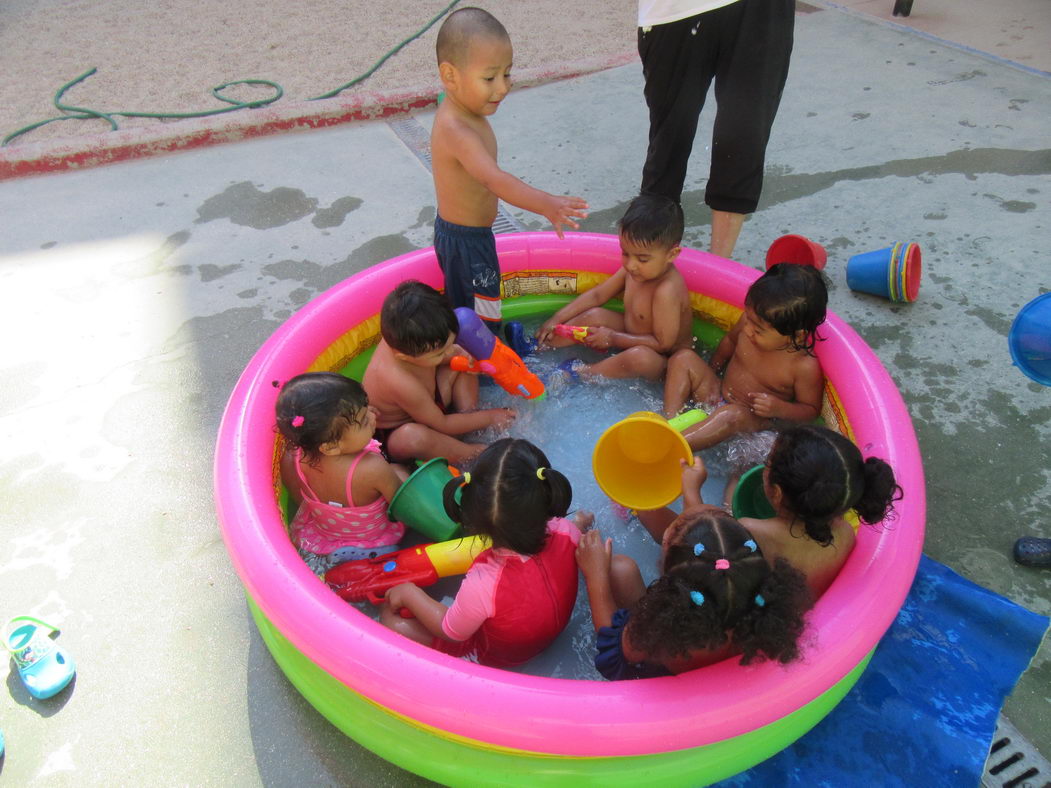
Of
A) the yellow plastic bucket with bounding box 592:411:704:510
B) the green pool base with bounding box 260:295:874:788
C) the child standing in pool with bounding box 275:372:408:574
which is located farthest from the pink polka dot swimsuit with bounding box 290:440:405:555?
the yellow plastic bucket with bounding box 592:411:704:510

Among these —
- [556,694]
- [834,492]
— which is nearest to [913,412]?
[834,492]

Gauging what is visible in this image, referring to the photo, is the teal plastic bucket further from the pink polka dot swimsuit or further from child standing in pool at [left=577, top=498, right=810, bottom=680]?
the pink polka dot swimsuit

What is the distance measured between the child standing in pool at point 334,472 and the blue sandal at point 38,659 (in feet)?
2.11

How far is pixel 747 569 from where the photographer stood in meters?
1.42

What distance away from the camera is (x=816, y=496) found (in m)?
1.58

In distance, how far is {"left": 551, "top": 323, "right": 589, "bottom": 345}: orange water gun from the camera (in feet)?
9.18

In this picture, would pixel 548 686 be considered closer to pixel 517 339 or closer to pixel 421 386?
pixel 421 386

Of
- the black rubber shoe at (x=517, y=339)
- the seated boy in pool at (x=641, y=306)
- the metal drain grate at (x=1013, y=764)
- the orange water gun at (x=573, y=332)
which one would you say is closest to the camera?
the metal drain grate at (x=1013, y=764)

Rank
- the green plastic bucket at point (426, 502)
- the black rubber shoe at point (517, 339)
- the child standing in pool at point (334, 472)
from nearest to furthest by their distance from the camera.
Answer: the child standing in pool at point (334, 472) → the green plastic bucket at point (426, 502) → the black rubber shoe at point (517, 339)

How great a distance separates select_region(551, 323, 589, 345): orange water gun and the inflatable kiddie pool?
41.7 inches

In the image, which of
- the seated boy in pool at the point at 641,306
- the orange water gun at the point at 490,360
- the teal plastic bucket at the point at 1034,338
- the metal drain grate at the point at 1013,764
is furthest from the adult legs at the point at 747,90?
the metal drain grate at the point at 1013,764

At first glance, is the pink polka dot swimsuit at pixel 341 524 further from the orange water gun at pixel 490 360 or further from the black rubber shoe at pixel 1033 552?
the black rubber shoe at pixel 1033 552

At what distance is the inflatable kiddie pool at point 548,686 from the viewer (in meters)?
1.47

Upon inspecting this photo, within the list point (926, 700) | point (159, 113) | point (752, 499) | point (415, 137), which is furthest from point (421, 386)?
point (159, 113)
